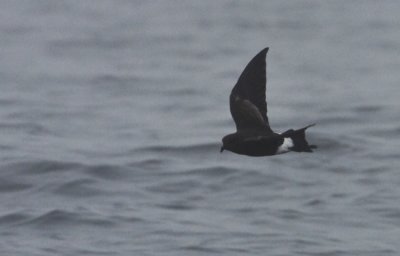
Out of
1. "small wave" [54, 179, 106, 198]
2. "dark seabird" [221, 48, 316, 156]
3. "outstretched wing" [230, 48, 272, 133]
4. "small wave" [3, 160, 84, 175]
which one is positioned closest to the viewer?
"dark seabird" [221, 48, 316, 156]

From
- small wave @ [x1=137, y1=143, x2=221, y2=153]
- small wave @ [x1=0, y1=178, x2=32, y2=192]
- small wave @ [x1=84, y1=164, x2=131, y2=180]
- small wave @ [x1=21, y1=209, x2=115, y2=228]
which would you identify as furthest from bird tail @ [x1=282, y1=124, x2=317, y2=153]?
small wave @ [x1=137, y1=143, x2=221, y2=153]

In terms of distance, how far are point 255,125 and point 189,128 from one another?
23.4ft

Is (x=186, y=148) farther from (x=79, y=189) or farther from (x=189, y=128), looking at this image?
(x=79, y=189)

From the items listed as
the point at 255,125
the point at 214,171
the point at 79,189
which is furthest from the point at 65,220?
the point at 255,125

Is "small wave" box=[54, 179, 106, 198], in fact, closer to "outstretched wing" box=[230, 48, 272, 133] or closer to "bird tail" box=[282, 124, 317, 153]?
"outstretched wing" box=[230, 48, 272, 133]

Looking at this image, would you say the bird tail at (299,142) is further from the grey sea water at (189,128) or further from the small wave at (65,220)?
the small wave at (65,220)

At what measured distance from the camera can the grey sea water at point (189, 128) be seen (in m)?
12.9

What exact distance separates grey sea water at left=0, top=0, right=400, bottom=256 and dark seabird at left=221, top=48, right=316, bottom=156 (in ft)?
7.99

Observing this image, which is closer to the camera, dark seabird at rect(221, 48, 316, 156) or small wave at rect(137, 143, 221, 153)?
dark seabird at rect(221, 48, 316, 156)

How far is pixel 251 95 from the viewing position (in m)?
10.0

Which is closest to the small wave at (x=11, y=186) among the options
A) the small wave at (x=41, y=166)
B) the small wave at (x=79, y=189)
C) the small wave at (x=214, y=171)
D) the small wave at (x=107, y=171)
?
the small wave at (x=79, y=189)

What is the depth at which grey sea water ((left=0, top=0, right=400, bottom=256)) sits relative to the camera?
42.4ft

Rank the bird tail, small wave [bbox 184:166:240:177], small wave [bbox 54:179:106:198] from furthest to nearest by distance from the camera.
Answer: small wave [bbox 184:166:240:177] < small wave [bbox 54:179:106:198] < the bird tail

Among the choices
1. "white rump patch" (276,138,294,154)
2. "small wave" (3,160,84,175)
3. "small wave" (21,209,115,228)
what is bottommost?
"small wave" (21,209,115,228)
